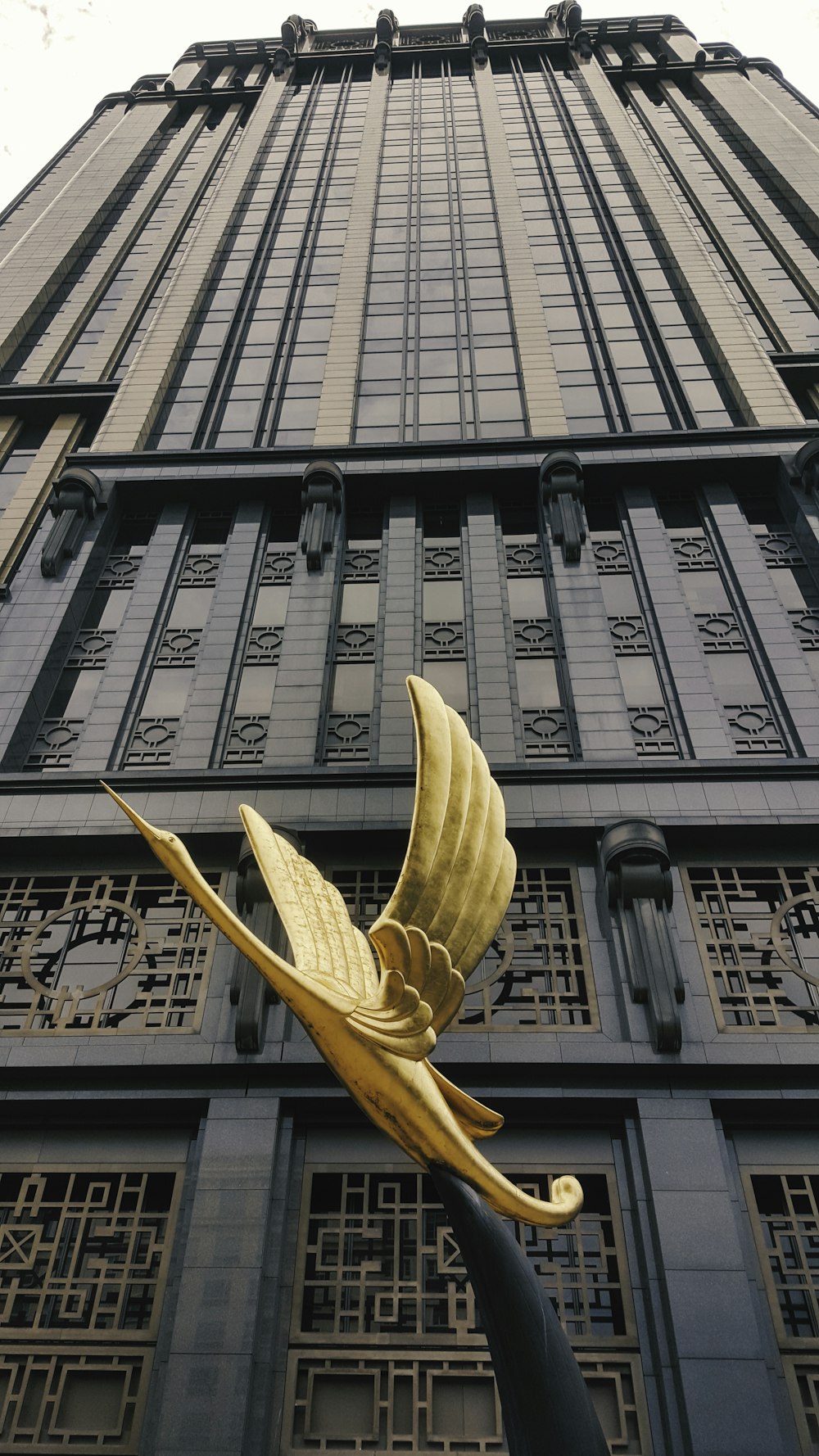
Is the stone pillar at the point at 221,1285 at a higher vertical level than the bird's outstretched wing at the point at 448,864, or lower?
lower

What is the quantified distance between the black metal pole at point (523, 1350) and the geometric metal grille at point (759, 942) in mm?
4669

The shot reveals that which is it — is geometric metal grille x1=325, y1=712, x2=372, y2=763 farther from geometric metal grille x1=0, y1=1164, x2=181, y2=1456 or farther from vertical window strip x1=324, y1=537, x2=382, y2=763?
geometric metal grille x1=0, y1=1164, x2=181, y2=1456

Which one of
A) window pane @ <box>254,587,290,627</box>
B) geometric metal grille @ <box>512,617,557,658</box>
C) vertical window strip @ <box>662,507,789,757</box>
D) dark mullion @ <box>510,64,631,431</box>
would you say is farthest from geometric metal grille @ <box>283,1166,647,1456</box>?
dark mullion @ <box>510,64,631,431</box>

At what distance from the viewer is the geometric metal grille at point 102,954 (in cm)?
1175

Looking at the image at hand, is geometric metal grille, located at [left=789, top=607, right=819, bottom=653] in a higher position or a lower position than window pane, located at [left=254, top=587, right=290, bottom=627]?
lower

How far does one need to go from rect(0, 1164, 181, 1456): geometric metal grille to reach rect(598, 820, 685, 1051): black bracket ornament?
16.4 ft

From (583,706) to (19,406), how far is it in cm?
1571

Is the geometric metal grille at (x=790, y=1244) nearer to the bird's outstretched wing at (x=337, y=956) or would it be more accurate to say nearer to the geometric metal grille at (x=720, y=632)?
the bird's outstretched wing at (x=337, y=956)

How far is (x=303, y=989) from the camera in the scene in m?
7.25

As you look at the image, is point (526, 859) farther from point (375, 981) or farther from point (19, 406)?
point (19, 406)

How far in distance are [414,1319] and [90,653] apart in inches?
426

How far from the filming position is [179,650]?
16.9 metres

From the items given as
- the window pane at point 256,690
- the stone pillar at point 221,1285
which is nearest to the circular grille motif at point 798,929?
the stone pillar at point 221,1285

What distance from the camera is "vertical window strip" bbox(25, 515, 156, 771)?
15312mm
